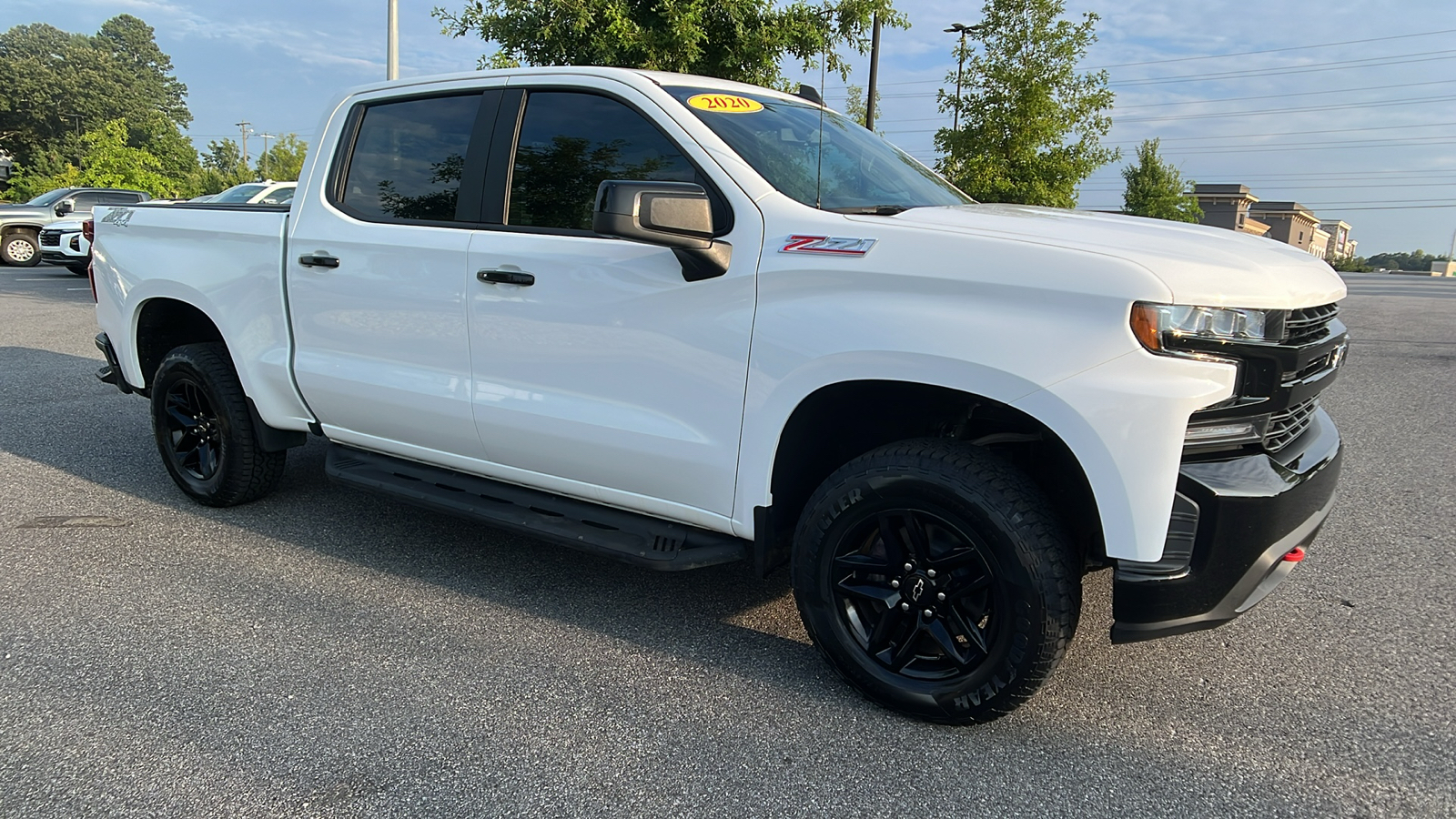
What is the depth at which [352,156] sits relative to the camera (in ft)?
13.1

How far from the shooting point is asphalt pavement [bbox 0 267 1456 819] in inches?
95.6

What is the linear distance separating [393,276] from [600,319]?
3.37 feet

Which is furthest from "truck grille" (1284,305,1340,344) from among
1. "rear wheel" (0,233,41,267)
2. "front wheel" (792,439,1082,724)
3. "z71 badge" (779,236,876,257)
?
"rear wheel" (0,233,41,267)

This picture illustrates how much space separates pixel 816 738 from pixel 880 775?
0.23 metres

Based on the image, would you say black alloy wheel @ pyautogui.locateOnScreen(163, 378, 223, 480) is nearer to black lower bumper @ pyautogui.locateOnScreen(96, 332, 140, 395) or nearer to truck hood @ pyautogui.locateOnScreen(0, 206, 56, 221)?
black lower bumper @ pyautogui.locateOnScreen(96, 332, 140, 395)

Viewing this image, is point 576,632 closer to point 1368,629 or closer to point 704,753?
point 704,753

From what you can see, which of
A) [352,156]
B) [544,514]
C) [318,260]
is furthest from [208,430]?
[544,514]

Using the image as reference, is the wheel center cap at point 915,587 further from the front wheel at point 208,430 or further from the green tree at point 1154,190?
the green tree at point 1154,190

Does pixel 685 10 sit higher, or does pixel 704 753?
pixel 685 10

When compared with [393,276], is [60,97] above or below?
above

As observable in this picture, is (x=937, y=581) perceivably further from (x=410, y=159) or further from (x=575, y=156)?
(x=410, y=159)

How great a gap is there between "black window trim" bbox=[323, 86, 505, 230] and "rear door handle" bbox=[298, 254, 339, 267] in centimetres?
20

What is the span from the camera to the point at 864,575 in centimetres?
281

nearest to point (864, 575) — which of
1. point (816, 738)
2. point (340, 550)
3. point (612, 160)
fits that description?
point (816, 738)
